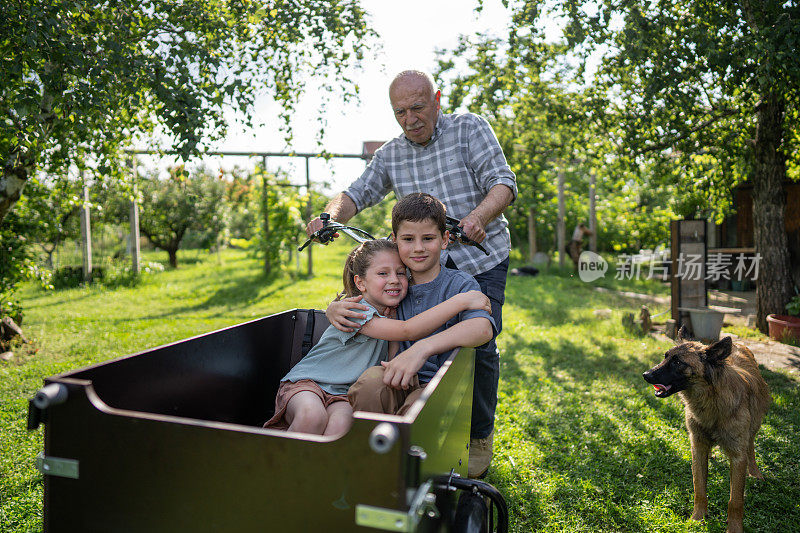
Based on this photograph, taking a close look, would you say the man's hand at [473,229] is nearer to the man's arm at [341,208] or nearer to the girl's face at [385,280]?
the girl's face at [385,280]

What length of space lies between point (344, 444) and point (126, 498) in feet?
1.83

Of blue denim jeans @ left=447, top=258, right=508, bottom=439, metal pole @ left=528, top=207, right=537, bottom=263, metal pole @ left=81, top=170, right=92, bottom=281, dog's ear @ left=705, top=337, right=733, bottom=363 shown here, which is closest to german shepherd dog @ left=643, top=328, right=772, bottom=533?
dog's ear @ left=705, top=337, right=733, bottom=363

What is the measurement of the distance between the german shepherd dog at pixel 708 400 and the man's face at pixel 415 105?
1595 millimetres

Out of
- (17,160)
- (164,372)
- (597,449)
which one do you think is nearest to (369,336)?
→ (164,372)

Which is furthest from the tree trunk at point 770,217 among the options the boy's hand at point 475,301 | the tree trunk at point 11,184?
the tree trunk at point 11,184

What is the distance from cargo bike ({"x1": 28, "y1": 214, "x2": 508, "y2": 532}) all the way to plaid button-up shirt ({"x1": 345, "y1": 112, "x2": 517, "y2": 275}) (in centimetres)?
126

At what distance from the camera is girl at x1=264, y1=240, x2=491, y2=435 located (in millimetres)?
1906

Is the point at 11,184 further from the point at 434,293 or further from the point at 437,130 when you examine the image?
the point at 434,293

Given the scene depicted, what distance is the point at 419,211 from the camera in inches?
84.6

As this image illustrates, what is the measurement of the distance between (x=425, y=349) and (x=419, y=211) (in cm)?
58

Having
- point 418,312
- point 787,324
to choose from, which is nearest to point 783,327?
point 787,324

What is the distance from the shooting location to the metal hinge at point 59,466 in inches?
50.5

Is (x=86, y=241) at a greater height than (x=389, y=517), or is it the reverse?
(x=86, y=241)

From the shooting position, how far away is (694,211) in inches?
443
